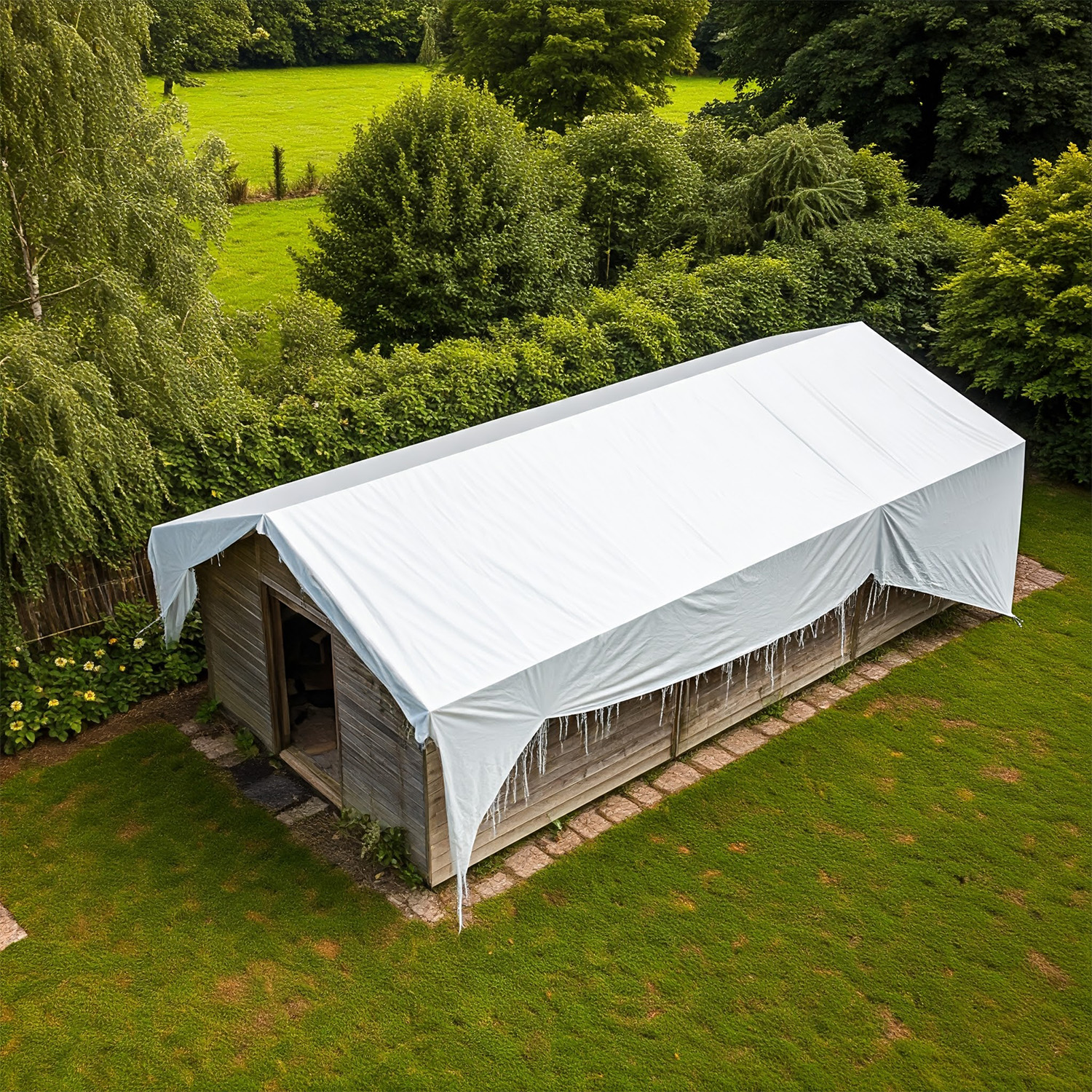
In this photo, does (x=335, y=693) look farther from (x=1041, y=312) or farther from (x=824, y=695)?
(x=1041, y=312)

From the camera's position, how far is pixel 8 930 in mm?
7047

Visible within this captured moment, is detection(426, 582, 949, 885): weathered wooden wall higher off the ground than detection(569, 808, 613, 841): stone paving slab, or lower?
higher

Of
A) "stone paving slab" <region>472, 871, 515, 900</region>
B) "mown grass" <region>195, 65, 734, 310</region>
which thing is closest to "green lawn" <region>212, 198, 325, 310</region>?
"mown grass" <region>195, 65, 734, 310</region>

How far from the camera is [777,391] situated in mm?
10000

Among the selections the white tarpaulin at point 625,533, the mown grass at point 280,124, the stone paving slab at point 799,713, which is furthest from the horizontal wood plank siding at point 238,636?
the mown grass at point 280,124

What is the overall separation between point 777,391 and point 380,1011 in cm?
646

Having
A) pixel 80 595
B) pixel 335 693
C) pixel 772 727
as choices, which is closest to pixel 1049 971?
pixel 772 727

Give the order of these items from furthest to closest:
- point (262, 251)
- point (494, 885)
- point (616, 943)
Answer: point (262, 251) → point (494, 885) → point (616, 943)

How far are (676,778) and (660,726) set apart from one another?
1.52 ft

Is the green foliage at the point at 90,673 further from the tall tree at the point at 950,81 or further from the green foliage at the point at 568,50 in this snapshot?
the green foliage at the point at 568,50

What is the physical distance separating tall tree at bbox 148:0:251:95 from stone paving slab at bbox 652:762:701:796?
15.6 meters

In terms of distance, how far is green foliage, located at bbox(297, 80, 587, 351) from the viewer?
13648 mm

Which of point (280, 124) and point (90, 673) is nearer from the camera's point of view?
point (90, 673)

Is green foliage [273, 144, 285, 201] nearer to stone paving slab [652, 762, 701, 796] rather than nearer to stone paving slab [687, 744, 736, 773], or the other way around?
stone paving slab [687, 744, 736, 773]
